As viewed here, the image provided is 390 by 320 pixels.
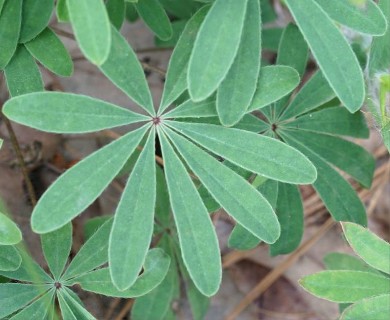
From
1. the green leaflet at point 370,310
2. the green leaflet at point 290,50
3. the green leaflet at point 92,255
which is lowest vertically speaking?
the green leaflet at point 370,310

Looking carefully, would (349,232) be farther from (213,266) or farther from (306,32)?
(306,32)

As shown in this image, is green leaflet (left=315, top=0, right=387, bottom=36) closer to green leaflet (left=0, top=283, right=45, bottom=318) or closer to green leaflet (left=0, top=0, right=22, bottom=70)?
green leaflet (left=0, top=0, right=22, bottom=70)

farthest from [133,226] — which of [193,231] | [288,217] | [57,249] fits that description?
[288,217]

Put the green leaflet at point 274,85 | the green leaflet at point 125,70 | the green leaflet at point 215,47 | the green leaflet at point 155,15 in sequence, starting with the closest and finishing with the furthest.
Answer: the green leaflet at point 215,47 < the green leaflet at point 125,70 < the green leaflet at point 274,85 < the green leaflet at point 155,15

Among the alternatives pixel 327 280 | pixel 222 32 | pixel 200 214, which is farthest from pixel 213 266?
pixel 222 32

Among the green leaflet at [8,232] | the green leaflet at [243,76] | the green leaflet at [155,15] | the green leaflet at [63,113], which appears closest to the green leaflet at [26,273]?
the green leaflet at [8,232]

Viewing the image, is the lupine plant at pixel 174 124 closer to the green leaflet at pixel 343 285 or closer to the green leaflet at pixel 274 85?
the green leaflet at pixel 274 85
